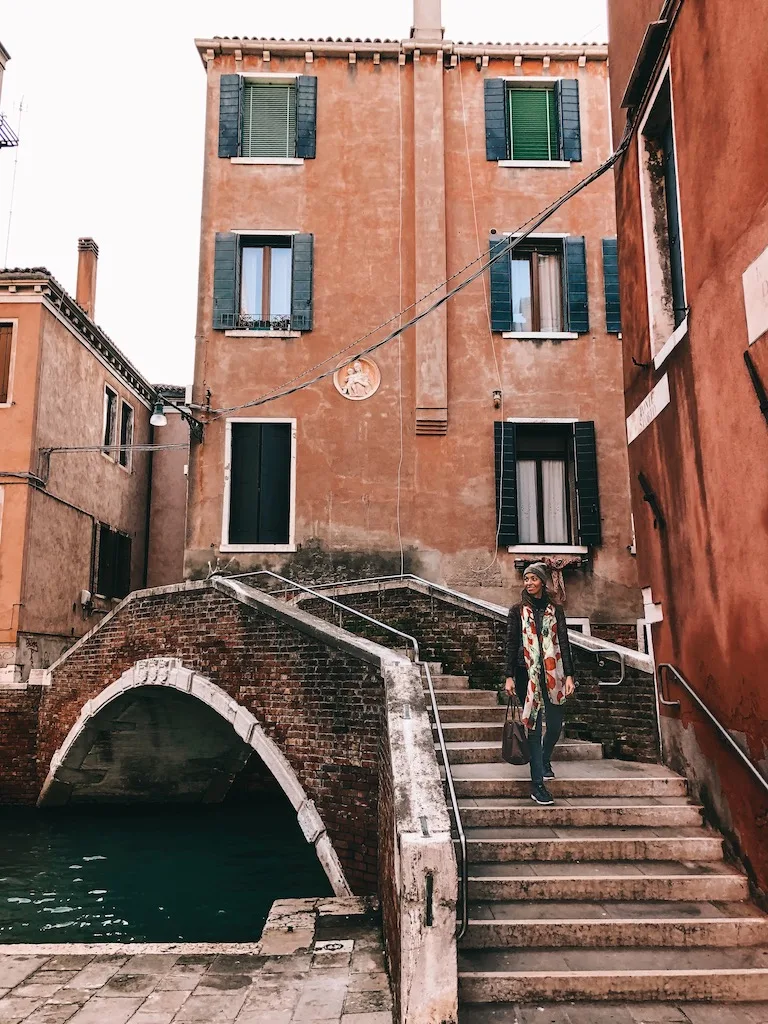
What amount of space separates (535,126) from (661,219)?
23.5 ft

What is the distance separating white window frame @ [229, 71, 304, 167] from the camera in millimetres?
12461

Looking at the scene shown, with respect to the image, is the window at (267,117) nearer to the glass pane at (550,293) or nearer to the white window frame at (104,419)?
the glass pane at (550,293)

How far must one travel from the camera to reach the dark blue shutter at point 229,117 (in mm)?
12445

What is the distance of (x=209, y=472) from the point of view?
1177 centimetres

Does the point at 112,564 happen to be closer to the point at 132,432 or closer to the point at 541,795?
the point at 132,432

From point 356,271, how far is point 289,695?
6.87m

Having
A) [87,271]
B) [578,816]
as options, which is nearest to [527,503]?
[578,816]

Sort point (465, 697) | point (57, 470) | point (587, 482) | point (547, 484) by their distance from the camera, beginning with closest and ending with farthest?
point (465, 697), point (587, 482), point (547, 484), point (57, 470)

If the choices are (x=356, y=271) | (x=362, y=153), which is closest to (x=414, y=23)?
(x=362, y=153)

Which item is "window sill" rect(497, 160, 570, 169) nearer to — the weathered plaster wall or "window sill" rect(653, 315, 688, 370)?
the weathered plaster wall

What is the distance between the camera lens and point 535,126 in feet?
41.4

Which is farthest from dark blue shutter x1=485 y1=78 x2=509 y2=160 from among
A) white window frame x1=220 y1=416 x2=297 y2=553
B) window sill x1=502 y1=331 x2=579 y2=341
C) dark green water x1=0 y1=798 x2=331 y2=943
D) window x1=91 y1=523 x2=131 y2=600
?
dark green water x1=0 y1=798 x2=331 y2=943

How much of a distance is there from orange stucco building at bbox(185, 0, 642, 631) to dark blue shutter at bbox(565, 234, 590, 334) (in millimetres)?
32

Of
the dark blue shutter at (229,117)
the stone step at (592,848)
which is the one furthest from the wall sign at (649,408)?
the dark blue shutter at (229,117)
